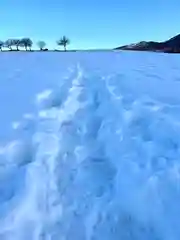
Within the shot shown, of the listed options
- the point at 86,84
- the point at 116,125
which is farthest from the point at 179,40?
the point at 116,125

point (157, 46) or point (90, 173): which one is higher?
point (90, 173)

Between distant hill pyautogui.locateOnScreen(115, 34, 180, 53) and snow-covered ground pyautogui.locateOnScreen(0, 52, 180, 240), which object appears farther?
distant hill pyautogui.locateOnScreen(115, 34, 180, 53)

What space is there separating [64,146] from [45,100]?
3.37 m

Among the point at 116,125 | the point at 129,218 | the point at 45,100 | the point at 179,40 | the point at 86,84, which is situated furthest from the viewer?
the point at 179,40

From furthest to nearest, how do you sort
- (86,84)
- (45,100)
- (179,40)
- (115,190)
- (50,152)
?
(179,40) < (86,84) < (45,100) < (50,152) < (115,190)

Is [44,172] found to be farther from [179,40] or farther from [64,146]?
[179,40]

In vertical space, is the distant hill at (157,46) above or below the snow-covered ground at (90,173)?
below

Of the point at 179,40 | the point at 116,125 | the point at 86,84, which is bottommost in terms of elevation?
the point at 179,40

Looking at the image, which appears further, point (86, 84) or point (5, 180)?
point (86, 84)

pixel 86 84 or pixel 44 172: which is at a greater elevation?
pixel 44 172

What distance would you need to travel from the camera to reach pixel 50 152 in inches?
161

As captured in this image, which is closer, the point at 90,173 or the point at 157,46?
the point at 90,173

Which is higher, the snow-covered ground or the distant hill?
the snow-covered ground

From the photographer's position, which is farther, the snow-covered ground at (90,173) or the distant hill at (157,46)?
the distant hill at (157,46)
